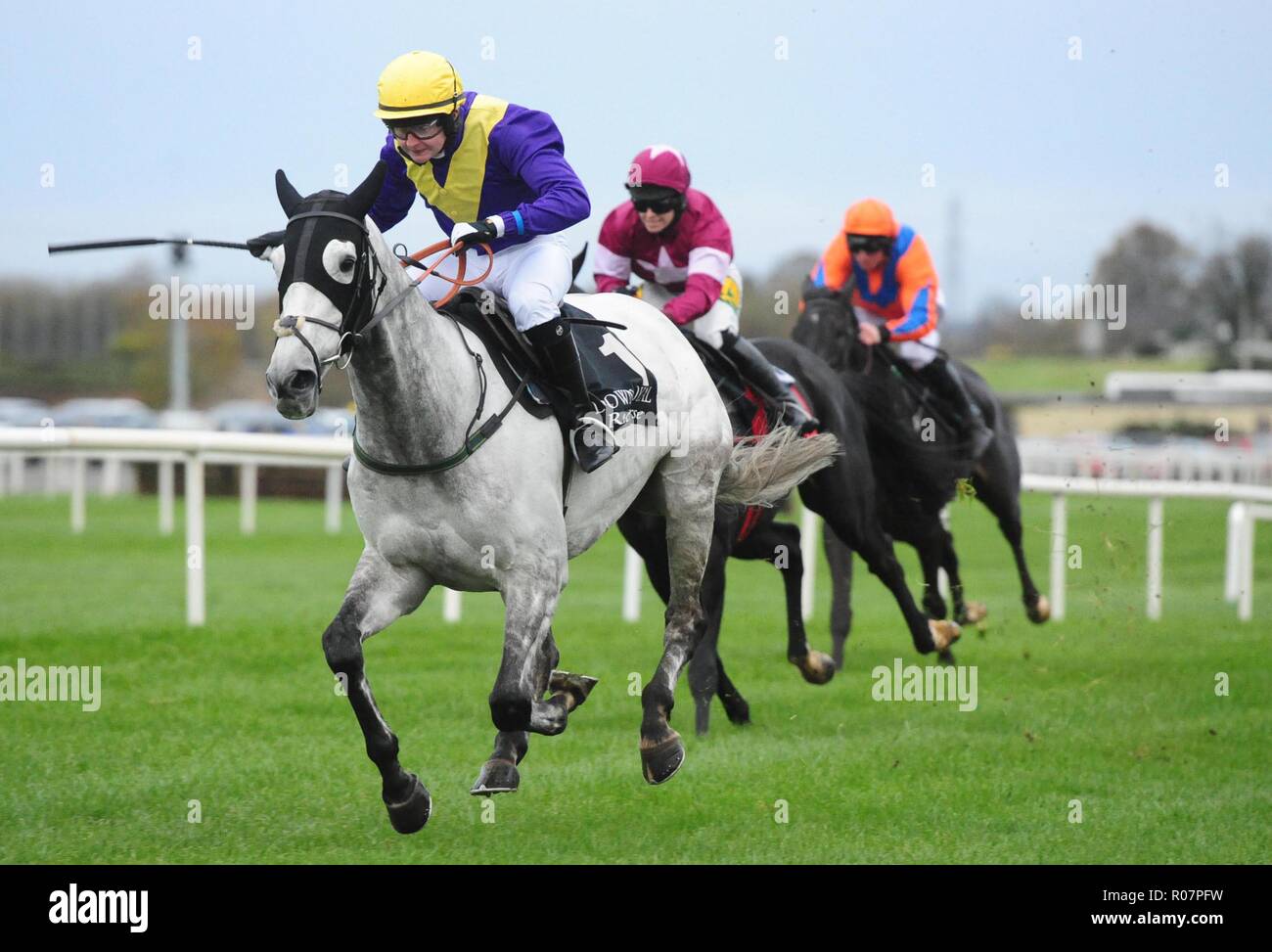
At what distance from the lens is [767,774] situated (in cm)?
619

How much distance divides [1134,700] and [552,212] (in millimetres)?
4464

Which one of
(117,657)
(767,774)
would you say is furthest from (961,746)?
(117,657)

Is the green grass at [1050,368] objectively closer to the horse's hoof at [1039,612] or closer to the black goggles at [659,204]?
the horse's hoof at [1039,612]

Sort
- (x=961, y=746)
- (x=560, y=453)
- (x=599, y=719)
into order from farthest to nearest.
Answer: (x=599, y=719) < (x=961, y=746) < (x=560, y=453)

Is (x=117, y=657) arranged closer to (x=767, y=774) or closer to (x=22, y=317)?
(x=767, y=774)

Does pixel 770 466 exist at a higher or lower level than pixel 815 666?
higher

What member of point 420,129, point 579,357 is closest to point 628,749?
point 579,357

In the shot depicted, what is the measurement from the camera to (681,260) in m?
7.26

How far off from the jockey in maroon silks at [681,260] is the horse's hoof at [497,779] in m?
2.57

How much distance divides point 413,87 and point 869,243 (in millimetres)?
4218

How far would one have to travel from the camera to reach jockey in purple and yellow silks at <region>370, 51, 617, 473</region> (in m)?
4.96

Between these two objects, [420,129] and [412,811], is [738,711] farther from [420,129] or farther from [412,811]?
[420,129]

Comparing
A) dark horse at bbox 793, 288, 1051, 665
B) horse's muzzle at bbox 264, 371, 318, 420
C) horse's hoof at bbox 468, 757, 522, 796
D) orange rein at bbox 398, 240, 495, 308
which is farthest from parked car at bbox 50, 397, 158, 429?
horse's muzzle at bbox 264, 371, 318, 420

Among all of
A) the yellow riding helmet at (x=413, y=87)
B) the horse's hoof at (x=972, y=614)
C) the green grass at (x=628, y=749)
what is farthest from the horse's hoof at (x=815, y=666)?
the yellow riding helmet at (x=413, y=87)
